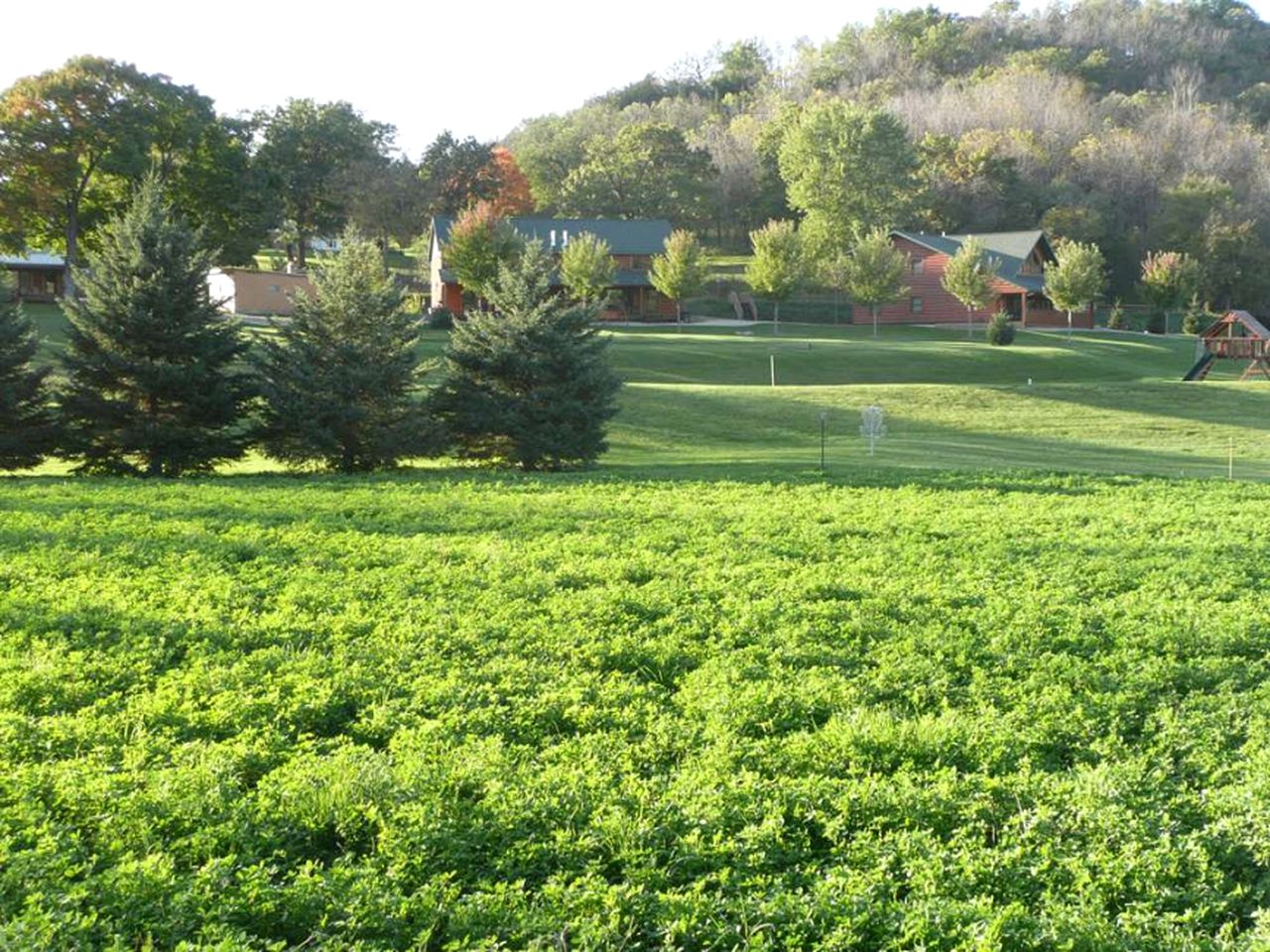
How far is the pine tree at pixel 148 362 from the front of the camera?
19469 millimetres

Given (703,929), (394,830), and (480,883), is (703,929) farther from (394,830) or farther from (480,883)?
(394,830)

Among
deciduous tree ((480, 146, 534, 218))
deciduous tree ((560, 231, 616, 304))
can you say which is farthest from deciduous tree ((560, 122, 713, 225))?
deciduous tree ((560, 231, 616, 304))

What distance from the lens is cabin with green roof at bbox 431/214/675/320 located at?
203ft

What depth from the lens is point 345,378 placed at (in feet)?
65.7

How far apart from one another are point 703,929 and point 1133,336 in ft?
204

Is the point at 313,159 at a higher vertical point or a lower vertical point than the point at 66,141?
higher

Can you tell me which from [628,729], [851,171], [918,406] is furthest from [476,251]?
[628,729]

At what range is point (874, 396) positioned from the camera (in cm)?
3484

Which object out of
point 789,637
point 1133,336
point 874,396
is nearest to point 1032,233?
point 1133,336

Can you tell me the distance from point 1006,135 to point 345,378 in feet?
265

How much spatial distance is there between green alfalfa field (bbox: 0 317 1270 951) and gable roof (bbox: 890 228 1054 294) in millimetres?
54229

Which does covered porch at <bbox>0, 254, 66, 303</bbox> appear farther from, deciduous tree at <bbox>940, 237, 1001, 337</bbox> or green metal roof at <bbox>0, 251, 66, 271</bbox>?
deciduous tree at <bbox>940, 237, 1001, 337</bbox>

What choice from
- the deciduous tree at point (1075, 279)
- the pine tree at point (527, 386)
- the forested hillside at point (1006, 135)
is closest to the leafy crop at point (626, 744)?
the pine tree at point (527, 386)

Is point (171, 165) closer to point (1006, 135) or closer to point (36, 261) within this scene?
point (36, 261)
